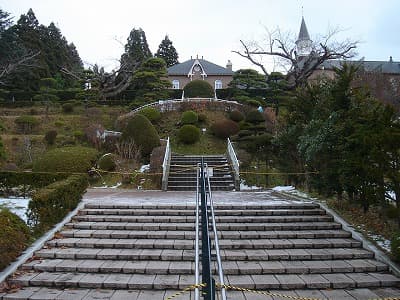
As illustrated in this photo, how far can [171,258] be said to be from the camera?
6855 millimetres

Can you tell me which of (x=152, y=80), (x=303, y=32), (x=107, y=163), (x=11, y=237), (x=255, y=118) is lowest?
(x=11, y=237)

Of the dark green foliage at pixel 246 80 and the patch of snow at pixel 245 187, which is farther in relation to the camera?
the dark green foliage at pixel 246 80

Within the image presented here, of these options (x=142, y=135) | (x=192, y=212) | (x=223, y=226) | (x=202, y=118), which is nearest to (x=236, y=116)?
(x=202, y=118)

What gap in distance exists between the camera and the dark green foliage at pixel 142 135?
1842cm

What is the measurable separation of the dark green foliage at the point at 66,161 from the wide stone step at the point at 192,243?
8589mm

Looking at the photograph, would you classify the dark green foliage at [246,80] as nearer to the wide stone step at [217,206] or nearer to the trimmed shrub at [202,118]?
the trimmed shrub at [202,118]

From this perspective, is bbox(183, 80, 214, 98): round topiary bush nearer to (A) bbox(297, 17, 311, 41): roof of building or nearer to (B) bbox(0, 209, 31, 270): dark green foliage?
(B) bbox(0, 209, 31, 270): dark green foliage

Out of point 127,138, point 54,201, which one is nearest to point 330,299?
point 54,201

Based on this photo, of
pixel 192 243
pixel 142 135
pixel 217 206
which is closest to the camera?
pixel 192 243

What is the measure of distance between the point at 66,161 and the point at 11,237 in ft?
31.3

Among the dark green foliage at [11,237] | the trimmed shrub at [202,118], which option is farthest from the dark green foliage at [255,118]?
the dark green foliage at [11,237]

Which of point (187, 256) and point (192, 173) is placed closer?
point (187, 256)

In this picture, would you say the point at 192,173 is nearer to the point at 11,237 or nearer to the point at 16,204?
the point at 16,204

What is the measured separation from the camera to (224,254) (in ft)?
22.9
